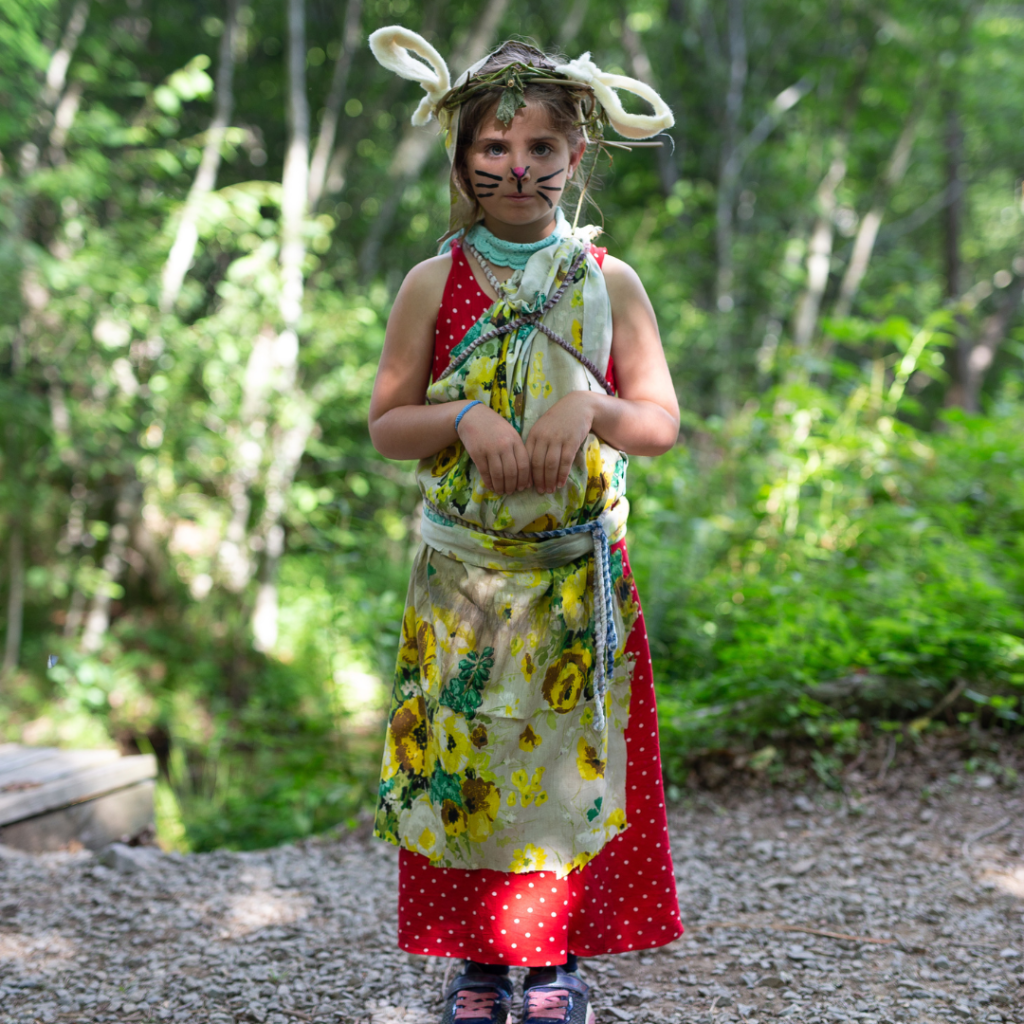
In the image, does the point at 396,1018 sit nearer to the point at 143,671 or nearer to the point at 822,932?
the point at 822,932

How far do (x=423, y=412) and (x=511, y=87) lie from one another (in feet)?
1.89

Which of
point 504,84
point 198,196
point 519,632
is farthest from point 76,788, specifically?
point 198,196

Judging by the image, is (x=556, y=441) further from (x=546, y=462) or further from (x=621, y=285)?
(x=621, y=285)

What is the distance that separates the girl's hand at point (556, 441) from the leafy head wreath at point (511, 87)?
515 millimetres

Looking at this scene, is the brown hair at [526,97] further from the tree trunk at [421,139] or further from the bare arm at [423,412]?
the tree trunk at [421,139]

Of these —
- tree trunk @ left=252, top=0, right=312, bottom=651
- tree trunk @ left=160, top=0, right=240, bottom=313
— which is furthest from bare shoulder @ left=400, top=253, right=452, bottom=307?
tree trunk @ left=160, top=0, right=240, bottom=313

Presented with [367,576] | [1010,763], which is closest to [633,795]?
[1010,763]

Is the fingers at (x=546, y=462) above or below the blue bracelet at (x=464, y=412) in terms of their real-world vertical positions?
below

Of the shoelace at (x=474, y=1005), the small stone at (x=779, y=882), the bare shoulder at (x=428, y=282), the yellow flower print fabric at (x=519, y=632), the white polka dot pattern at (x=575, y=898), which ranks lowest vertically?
the small stone at (x=779, y=882)

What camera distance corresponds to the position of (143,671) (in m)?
5.93

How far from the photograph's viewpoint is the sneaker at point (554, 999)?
158cm

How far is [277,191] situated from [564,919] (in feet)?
15.1

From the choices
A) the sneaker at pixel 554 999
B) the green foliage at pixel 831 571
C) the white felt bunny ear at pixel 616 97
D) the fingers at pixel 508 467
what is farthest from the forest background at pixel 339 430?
the sneaker at pixel 554 999

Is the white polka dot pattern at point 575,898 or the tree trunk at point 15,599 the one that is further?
the tree trunk at point 15,599
